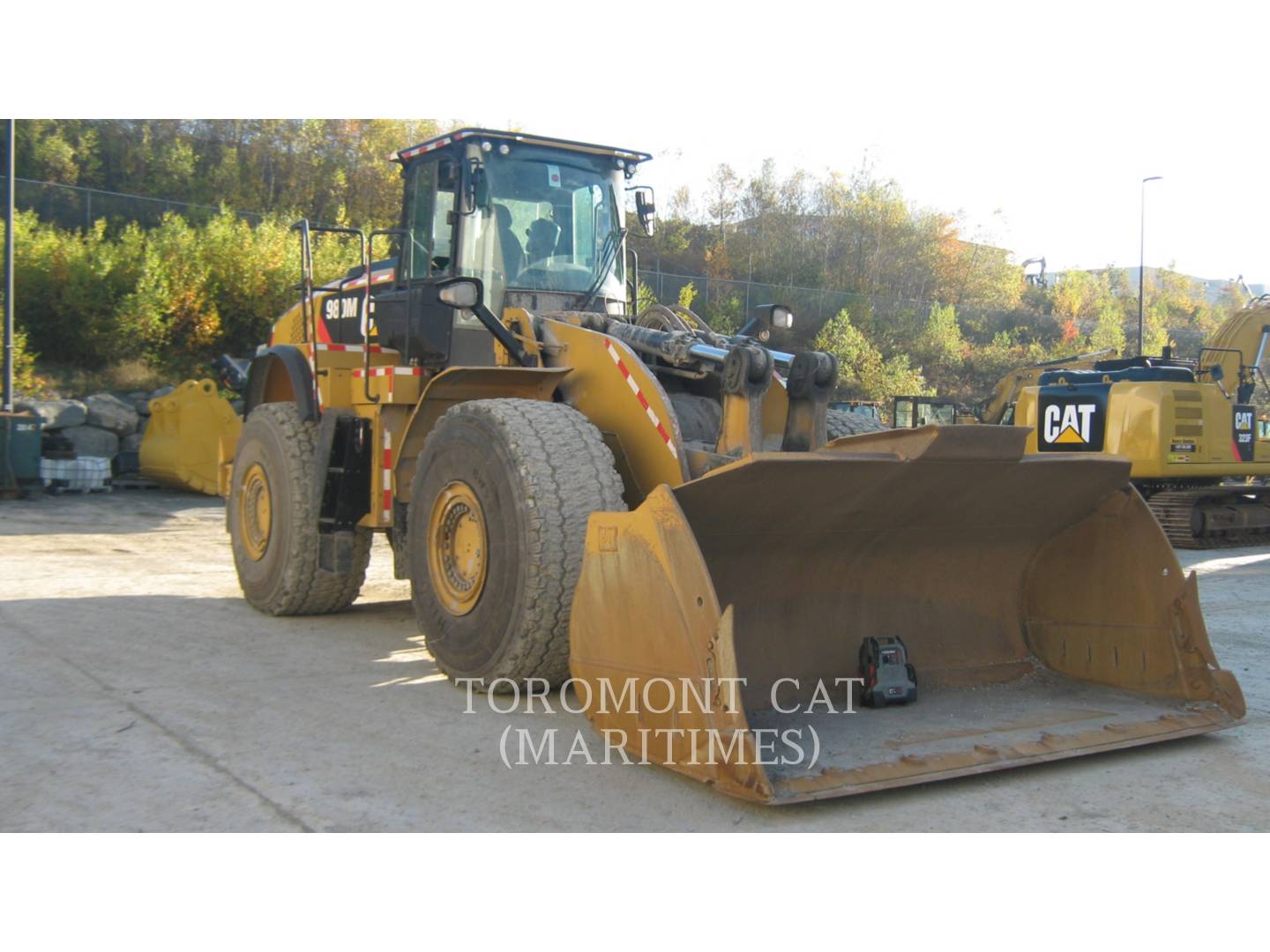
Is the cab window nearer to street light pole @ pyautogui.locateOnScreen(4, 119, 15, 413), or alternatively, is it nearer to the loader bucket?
the loader bucket

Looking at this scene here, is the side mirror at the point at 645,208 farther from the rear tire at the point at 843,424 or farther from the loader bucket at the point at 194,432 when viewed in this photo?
the loader bucket at the point at 194,432

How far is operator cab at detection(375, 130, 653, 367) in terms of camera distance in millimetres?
6953

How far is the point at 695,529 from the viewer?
4914mm

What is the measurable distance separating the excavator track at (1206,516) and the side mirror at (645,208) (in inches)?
362

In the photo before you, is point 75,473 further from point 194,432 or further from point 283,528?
point 283,528

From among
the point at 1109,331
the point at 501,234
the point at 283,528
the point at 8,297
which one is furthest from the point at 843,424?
the point at 1109,331

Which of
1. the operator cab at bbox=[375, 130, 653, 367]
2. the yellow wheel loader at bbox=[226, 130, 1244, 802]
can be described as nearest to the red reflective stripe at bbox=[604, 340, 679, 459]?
the yellow wheel loader at bbox=[226, 130, 1244, 802]

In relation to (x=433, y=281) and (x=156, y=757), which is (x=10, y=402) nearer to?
(x=433, y=281)

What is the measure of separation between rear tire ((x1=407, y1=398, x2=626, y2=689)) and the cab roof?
1.85 meters

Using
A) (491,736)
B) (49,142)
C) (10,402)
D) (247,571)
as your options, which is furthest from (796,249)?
(491,736)

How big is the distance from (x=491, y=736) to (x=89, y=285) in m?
18.9

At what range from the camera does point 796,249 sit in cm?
3638

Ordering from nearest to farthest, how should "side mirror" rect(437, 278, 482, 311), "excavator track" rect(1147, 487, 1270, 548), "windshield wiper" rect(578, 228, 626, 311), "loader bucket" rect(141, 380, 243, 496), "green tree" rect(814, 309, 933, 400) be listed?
"side mirror" rect(437, 278, 482, 311)
"windshield wiper" rect(578, 228, 626, 311)
"excavator track" rect(1147, 487, 1270, 548)
"loader bucket" rect(141, 380, 243, 496)
"green tree" rect(814, 309, 933, 400)

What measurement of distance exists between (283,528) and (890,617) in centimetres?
410
